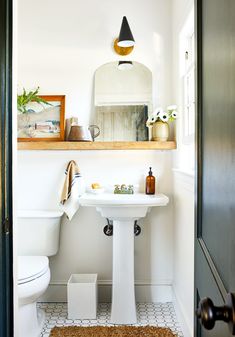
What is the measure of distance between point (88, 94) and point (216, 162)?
6.93 ft

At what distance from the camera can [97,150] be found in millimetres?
2658

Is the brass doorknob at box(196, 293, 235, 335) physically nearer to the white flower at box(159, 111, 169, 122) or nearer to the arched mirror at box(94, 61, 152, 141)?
the white flower at box(159, 111, 169, 122)

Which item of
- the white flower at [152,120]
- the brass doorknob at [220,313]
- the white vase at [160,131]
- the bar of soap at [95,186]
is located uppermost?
the white flower at [152,120]

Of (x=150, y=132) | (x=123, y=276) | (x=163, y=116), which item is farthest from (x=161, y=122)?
(x=123, y=276)

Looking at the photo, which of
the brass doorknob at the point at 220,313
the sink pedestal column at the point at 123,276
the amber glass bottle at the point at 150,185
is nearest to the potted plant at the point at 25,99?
the amber glass bottle at the point at 150,185

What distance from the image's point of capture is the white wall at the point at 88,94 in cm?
265

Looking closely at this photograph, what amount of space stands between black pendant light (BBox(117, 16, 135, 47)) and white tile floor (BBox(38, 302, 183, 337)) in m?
2.11

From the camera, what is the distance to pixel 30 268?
2086 mm

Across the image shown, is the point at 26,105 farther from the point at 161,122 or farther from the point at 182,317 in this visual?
the point at 182,317

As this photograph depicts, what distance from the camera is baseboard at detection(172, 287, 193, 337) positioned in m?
1.99

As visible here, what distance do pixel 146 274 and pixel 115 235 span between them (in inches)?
23.3

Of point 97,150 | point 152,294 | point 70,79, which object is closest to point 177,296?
point 152,294

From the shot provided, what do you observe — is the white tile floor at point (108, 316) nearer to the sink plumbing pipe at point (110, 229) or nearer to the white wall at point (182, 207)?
the white wall at point (182, 207)

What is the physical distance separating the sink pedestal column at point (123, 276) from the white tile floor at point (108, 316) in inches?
4.0
